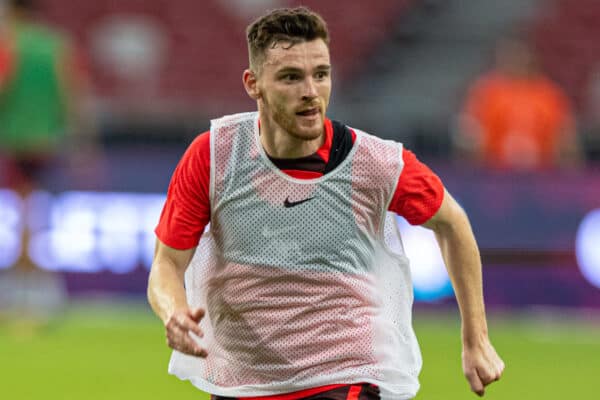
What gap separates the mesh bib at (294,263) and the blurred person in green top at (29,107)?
598 cm

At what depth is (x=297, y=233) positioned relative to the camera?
4656 millimetres

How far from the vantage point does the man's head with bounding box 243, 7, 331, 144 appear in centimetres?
450

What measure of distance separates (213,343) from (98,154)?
7876 mm

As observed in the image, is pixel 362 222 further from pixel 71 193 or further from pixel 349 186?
pixel 71 193

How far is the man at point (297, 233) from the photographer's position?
4.61 metres

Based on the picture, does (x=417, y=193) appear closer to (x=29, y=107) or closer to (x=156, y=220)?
(x=29, y=107)

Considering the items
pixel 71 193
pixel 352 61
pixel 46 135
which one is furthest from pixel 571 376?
pixel 352 61

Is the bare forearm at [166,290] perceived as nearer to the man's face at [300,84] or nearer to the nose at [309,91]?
the man's face at [300,84]

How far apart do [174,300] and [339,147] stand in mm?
791

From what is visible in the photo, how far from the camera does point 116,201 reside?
12.3 m

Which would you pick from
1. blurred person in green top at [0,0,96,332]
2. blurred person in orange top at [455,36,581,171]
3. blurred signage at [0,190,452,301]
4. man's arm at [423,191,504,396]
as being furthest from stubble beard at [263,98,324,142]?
blurred person in orange top at [455,36,581,171]

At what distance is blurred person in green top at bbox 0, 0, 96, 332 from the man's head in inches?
241

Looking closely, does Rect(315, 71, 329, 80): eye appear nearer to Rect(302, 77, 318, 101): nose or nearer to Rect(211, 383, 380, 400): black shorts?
Rect(302, 77, 318, 101): nose

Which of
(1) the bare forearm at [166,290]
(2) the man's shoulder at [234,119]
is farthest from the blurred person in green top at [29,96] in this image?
(1) the bare forearm at [166,290]
